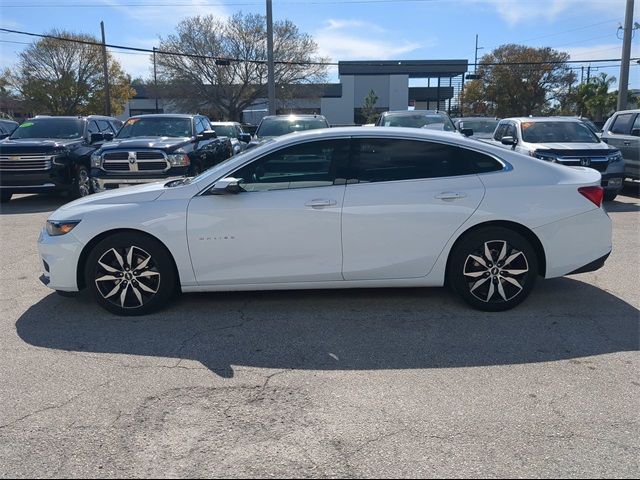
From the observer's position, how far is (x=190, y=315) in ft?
16.5

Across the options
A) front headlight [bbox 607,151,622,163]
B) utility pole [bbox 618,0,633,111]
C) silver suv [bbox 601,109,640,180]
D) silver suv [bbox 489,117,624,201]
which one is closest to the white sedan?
silver suv [bbox 489,117,624,201]

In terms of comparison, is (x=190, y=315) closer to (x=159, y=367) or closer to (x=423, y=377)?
(x=159, y=367)

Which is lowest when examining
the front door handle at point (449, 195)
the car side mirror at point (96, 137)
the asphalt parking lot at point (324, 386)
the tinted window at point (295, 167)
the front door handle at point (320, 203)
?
the asphalt parking lot at point (324, 386)

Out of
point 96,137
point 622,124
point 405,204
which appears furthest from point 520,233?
point 622,124

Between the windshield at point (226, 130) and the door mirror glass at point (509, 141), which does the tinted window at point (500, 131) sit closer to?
the door mirror glass at point (509, 141)

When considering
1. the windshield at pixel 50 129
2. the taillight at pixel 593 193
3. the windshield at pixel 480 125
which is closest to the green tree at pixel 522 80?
the windshield at pixel 480 125

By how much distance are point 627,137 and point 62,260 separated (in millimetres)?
12832

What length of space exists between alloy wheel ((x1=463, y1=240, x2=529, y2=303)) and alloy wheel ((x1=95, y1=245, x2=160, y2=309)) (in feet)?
9.10

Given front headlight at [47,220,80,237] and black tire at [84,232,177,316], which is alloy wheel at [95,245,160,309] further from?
front headlight at [47,220,80,237]

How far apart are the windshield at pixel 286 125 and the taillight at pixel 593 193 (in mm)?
8308

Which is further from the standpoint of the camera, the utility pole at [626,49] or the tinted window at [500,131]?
the utility pole at [626,49]

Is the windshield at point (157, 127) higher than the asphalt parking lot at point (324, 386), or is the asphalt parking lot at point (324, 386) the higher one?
the windshield at point (157, 127)

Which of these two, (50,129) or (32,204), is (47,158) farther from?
(50,129)

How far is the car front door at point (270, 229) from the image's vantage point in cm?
479
